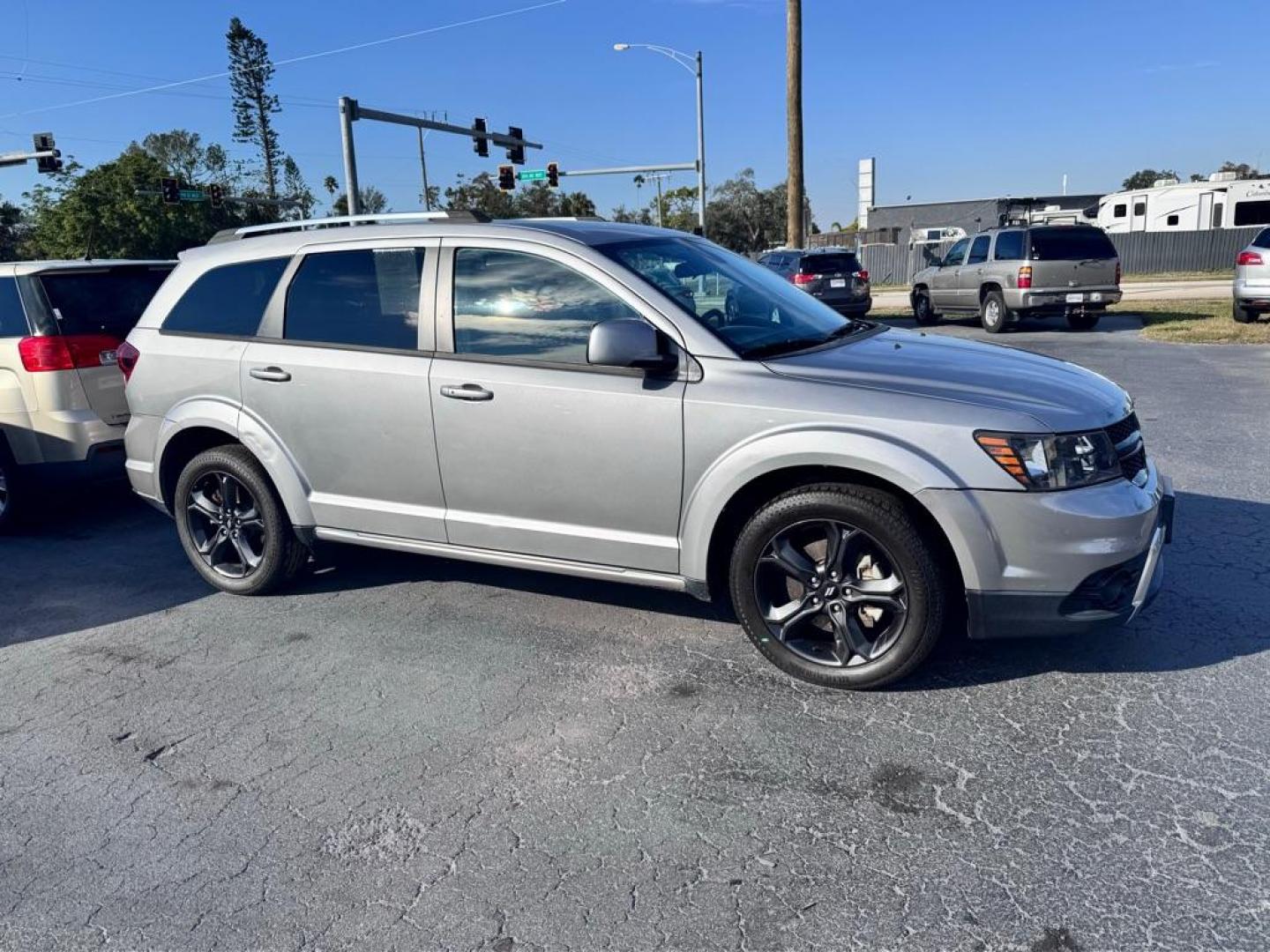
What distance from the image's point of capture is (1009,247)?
17.6m

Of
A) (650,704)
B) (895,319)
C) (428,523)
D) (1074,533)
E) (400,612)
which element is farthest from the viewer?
(895,319)

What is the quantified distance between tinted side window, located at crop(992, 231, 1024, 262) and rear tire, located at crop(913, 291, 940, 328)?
2495mm

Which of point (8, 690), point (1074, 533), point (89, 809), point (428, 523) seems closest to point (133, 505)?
point (8, 690)

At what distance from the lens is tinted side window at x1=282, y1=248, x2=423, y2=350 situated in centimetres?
462

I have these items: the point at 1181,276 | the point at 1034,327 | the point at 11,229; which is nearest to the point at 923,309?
the point at 1034,327

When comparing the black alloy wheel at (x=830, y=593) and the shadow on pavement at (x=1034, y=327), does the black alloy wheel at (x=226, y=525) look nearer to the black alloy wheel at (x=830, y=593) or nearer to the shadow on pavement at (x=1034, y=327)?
the black alloy wheel at (x=830, y=593)

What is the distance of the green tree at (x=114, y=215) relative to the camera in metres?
52.9

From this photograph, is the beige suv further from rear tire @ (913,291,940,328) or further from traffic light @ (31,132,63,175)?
traffic light @ (31,132,63,175)

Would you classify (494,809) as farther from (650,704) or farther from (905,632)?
(905,632)

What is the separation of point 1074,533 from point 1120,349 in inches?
479

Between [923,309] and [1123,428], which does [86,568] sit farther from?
[923,309]

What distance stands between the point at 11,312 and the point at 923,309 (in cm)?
1766

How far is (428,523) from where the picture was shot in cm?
460

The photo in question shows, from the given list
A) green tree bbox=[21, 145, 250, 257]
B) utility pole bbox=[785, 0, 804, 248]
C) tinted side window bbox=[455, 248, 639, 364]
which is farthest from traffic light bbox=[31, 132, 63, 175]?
tinted side window bbox=[455, 248, 639, 364]
